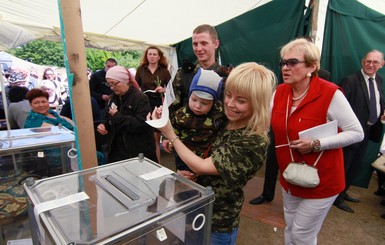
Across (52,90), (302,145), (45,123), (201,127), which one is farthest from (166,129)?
(52,90)

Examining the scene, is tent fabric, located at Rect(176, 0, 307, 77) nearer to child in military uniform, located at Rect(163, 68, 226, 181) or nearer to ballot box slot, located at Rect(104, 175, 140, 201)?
child in military uniform, located at Rect(163, 68, 226, 181)

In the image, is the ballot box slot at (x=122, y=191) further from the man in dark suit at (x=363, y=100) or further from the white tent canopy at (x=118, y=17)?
the man in dark suit at (x=363, y=100)

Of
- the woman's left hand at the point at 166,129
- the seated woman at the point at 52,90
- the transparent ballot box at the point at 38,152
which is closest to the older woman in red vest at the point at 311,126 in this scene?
the woman's left hand at the point at 166,129

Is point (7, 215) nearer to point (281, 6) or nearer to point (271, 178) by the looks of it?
point (271, 178)

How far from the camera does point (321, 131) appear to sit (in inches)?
51.3

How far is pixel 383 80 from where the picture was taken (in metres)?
3.05

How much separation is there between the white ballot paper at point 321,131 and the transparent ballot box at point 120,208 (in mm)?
806

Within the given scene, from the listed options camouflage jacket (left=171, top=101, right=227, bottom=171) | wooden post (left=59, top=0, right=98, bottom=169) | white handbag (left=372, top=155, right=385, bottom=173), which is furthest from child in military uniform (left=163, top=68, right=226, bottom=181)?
white handbag (left=372, top=155, right=385, bottom=173)

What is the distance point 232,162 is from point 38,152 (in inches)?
46.2

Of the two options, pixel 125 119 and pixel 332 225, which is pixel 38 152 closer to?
pixel 125 119

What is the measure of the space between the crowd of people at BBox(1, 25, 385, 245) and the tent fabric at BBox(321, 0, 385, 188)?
208 cm

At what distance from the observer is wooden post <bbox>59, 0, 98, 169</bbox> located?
3.32 ft

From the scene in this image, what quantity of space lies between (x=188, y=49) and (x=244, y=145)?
4961 mm

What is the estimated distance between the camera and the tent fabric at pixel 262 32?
10.4 feet
